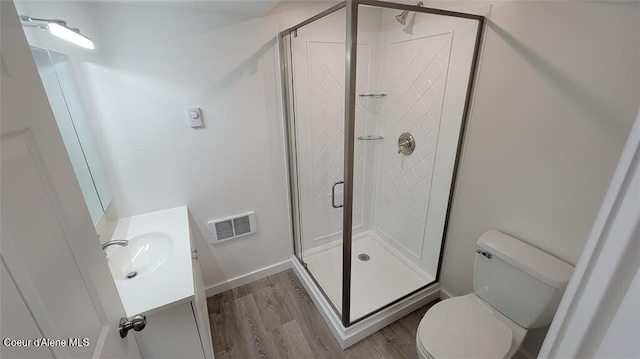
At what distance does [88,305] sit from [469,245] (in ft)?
6.29

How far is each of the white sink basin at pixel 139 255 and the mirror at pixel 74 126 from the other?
20 centimetres

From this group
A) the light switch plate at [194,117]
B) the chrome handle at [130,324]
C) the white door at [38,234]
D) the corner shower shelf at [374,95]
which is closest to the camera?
the white door at [38,234]

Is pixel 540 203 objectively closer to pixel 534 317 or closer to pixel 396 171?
pixel 534 317

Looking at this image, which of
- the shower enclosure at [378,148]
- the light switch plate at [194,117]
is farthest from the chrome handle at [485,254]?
the light switch plate at [194,117]

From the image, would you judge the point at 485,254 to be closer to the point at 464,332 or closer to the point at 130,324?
the point at 464,332

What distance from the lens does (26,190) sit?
1.61 ft

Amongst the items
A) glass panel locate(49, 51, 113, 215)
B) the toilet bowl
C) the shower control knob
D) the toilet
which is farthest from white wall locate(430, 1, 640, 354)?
glass panel locate(49, 51, 113, 215)

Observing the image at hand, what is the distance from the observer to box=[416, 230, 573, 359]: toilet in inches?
47.3

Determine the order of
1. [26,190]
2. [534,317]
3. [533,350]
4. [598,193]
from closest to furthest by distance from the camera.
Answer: [26,190] → [598,193] → [534,317] → [533,350]

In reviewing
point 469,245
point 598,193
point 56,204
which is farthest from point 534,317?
point 56,204

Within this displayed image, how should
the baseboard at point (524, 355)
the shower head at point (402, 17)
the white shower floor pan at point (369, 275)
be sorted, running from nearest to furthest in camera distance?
the baseboard at point (524, 355) < the shower head at point (402, 17) < the white shower floor pan at point (369, 275)

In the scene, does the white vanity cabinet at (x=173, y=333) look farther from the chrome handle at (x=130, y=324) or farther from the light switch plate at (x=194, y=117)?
the light switch plate at (x=194, y=117)

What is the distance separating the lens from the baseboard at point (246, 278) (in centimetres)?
209

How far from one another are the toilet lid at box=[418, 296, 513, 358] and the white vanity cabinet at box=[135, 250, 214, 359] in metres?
1.09
